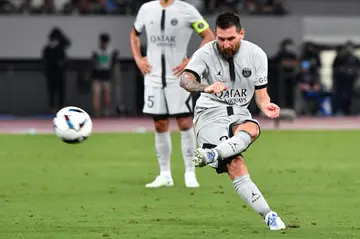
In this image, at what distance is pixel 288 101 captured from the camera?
33344 mm

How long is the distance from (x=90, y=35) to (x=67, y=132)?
2198 cm

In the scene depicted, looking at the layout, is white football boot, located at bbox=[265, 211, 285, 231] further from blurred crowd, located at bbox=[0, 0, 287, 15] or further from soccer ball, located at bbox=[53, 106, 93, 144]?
blurred crowd, located at bbox=[0, 0, 287, 15]

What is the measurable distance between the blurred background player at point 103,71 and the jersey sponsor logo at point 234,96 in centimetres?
2097

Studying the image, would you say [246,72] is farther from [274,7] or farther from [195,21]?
[274,7]

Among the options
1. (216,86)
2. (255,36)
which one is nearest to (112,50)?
(255,36)

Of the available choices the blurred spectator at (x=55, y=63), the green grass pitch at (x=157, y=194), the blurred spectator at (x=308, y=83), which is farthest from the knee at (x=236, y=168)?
the blurred spectator at (x=308, y=83)

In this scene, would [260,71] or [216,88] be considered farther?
[260,71]

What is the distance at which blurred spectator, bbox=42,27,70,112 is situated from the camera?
32094mm

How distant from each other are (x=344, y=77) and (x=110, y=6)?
7.33 metres

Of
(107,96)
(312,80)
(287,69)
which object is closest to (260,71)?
(107,96)

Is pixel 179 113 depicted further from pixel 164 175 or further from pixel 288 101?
pixel 288 101

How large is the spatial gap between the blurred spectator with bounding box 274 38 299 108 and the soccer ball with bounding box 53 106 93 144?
20.3 m

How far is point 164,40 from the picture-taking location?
14391mm

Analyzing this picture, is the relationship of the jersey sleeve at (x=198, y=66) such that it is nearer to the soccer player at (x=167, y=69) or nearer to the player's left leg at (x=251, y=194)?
the player's left leg at (x=251, y=194)
